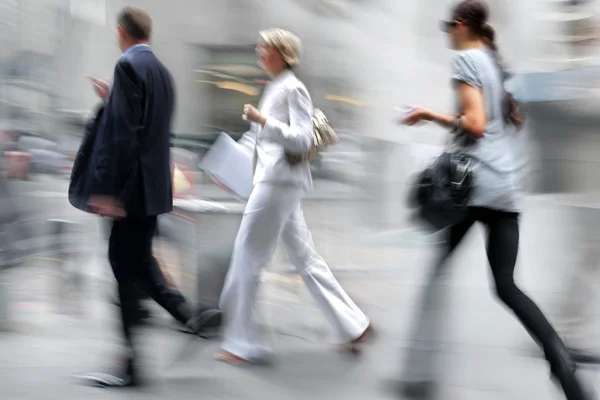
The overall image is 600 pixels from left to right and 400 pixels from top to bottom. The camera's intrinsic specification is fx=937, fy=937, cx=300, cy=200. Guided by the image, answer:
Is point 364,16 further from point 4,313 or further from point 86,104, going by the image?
point 4,313

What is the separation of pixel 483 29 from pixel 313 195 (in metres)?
3.51

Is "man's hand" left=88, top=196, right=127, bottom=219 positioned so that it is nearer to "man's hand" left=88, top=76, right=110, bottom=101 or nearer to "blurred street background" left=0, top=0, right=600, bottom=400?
"man's hand" left=88, top=76, right=110, bottom=101

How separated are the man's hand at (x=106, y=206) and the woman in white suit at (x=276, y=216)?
728 millimetres

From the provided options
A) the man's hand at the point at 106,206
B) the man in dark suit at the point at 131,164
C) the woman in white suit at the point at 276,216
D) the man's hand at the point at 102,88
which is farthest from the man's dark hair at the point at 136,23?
the man's hand at the point at 106,206

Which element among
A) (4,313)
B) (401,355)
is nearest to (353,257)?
(401,355)

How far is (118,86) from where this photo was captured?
164 inches

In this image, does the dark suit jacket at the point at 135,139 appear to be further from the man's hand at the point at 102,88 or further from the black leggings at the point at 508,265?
the black leggings at the point at 508,265

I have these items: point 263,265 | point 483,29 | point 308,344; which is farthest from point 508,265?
point 308,344

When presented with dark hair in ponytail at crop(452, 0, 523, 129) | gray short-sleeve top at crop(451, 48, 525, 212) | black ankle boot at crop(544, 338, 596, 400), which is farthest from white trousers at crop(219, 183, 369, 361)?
black ankle boot at crop(544, 338, 596, 400)

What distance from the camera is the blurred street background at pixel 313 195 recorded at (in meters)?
4.74

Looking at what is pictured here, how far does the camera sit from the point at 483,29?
3.95 metres

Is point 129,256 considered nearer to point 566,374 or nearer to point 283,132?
point 283,132

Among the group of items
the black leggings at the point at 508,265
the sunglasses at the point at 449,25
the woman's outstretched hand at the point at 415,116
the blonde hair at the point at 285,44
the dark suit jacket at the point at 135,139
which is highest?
the sunglasses at the point at 449,25

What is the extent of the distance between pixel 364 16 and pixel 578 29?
2393 millimetres
